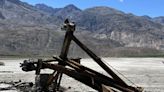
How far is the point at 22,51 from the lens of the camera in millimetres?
189250

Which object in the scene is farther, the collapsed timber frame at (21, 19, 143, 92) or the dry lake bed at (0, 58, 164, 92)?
the dry lake bed at (0, 58, 164, 92)

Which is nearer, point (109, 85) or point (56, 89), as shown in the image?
point (109, 85)

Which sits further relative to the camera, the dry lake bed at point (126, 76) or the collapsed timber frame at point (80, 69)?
the dry lake bed at point (126, 76)

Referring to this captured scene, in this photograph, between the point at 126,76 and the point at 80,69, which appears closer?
the point at 80,69

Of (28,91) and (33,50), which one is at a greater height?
(28,91)

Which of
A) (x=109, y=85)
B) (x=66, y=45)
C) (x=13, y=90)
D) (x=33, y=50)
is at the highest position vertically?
(x=66, y=45)

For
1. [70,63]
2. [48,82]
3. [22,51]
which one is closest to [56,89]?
[48,82]

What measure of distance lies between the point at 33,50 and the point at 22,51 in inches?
255

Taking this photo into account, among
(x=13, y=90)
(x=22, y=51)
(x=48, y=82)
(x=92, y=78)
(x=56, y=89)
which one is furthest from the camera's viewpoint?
(x=22, y=51)

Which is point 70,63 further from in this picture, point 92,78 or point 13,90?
point 13,90

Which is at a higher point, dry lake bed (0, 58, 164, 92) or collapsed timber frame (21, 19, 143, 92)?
collapsed timber frame (21, 19, 143, 92)

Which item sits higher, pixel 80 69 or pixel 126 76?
pixel 80 69

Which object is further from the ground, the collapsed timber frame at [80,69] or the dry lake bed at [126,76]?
the collapsed timber frame at [80,69]

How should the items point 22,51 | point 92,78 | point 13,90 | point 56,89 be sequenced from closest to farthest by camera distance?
point 92,78 < point 56,89 < point 13,90 < point 22,51
